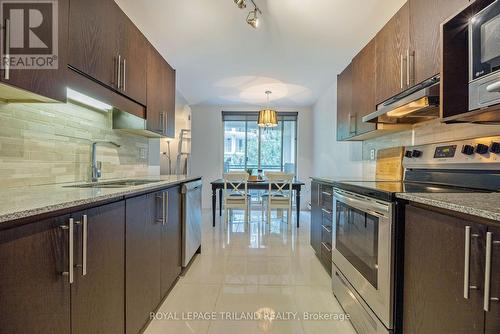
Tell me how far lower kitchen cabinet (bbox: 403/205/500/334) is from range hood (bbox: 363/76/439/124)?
2.22 feet

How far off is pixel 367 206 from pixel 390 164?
113cm

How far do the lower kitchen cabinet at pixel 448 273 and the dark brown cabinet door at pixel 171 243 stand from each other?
5.00 feet

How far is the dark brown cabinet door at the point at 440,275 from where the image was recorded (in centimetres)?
82

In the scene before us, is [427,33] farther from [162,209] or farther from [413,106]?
[162,209]

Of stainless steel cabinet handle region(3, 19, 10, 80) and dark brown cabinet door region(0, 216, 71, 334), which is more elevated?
stainless steel cabinet handle region(3, 19, 10, 80)

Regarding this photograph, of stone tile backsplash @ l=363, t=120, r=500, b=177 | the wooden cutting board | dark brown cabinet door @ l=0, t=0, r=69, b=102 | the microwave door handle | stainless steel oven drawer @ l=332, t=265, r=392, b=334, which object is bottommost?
stainless steel oven drawer @ l=332, t=265, r=392, b=334

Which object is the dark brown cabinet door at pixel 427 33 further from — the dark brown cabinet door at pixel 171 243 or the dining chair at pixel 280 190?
the dining chair at pixel 280 190

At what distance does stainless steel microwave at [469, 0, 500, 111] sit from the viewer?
3.36 ft

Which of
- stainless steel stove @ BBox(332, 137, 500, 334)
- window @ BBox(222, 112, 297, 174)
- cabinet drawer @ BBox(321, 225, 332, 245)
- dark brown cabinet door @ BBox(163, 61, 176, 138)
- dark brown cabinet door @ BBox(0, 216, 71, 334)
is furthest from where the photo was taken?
window @ BBox(222, 112, 297, 174)

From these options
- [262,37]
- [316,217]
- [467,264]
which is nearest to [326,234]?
[316,217]

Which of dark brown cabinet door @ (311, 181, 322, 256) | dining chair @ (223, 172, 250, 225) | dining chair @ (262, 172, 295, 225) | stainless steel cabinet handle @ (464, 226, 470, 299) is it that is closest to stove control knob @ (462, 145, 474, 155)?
stainless steel cabinet handle @ (464, 226, 470, 299)

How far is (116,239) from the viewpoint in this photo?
4.01 ft

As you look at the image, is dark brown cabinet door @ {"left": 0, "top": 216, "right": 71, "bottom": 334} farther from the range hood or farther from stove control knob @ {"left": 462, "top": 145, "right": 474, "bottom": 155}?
stove control knob @ {"left": 462, "top": 145, "right": 474, "bottom": 155}

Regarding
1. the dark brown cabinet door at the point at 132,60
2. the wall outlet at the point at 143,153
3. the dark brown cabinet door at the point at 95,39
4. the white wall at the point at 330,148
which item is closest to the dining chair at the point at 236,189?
the white wall at the point at 330,148
